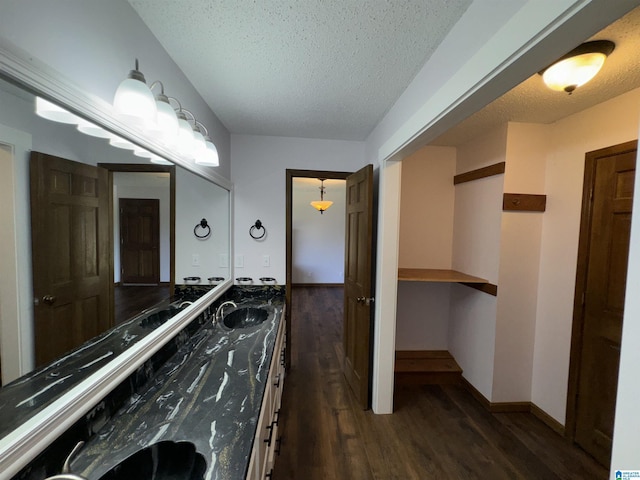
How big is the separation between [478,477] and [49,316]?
2.39 m

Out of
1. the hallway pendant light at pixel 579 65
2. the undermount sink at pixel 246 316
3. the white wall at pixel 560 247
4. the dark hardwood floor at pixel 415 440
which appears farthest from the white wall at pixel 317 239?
the hallway pendant light at pixel 579 65

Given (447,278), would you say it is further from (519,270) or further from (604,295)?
(604,295)

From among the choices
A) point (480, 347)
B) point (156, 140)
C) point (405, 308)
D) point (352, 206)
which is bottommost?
point (480, 347)

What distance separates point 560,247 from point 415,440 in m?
1.87

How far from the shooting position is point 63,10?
0.71 meters

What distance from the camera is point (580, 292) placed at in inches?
72.8

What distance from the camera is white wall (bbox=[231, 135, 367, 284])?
256 centimetres

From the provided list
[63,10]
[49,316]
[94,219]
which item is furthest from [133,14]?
[49,316]

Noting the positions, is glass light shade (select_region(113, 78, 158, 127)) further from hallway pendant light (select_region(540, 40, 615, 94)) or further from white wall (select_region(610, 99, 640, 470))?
hallway pendant light (select_region(540, 40, 615, 94))

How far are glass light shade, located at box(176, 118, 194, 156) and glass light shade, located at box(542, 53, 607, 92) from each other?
186cm

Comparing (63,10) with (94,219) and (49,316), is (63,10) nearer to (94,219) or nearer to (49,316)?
(94,219)

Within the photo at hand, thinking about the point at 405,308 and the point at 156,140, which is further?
the point at 405,308

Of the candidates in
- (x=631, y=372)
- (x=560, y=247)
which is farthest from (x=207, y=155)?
(x=560, y=247)

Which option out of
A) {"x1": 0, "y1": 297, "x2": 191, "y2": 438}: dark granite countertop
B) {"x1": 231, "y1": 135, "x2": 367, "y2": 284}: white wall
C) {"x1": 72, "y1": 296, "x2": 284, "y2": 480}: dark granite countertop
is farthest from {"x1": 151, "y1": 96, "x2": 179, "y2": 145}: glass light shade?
{"x1": 231, "y1": 135, "x2": 367, "y2": 284}: white wall
